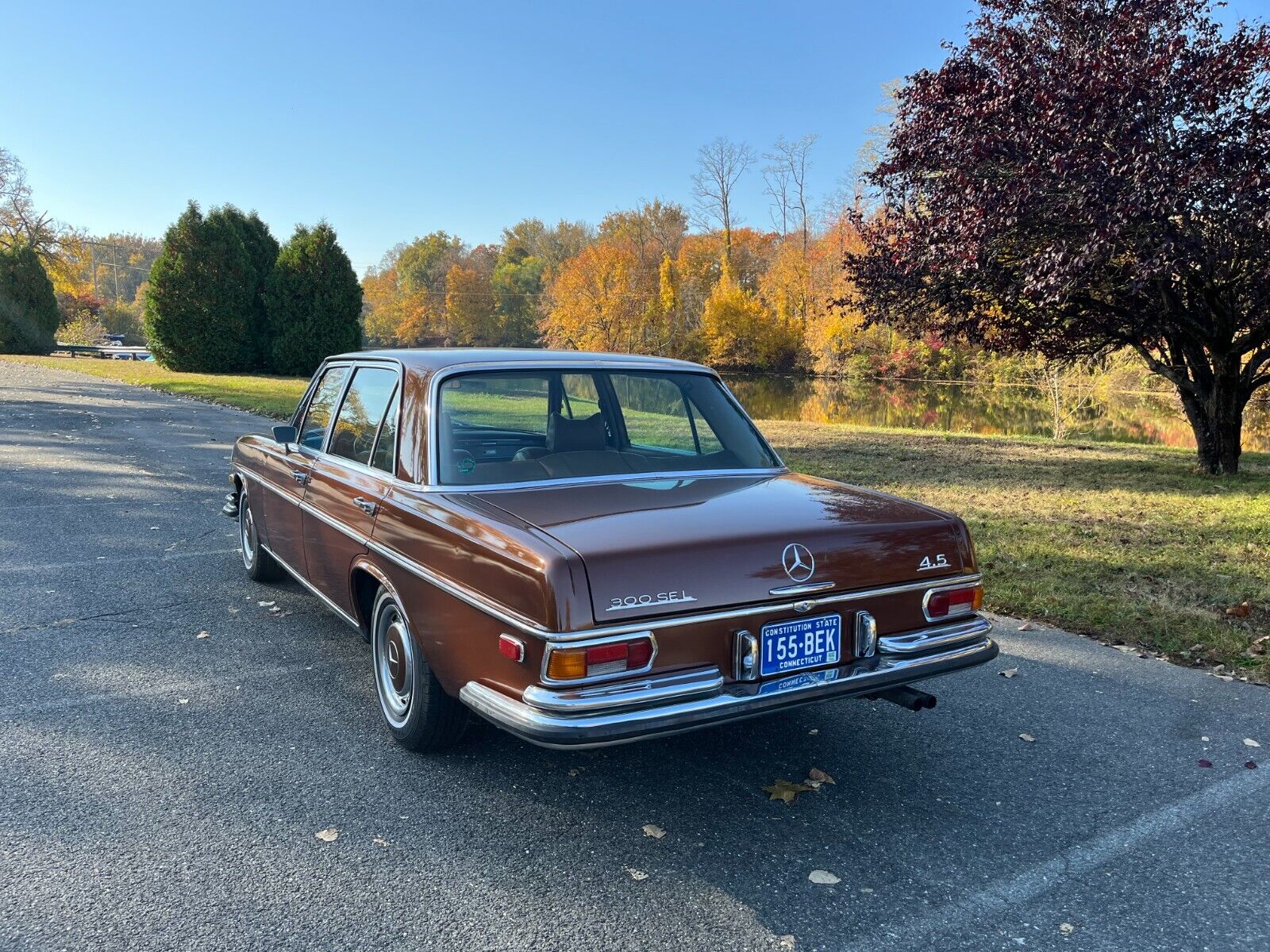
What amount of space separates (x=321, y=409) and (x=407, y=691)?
77.1 inches

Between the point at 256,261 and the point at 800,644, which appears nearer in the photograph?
the point at 800,644

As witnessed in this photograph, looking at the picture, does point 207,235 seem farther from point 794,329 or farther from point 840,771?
point 794,329

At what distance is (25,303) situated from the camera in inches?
1561

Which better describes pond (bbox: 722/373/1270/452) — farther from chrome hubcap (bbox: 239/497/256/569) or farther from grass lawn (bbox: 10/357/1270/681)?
chrome hubcap (bbox: 239/497/256/569)

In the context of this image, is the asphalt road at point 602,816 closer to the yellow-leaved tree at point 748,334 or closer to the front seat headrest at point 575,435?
the front seat headrest at point 575,435

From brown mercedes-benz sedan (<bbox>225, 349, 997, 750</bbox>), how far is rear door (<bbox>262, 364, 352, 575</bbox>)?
4cm

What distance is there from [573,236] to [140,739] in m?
84.8

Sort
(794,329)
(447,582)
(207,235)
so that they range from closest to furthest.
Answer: (447,582), (207,235), (794,329)

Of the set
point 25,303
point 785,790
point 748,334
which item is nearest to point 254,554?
point 785,790

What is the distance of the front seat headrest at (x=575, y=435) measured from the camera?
158 inches

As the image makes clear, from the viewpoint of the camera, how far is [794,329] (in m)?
57.1

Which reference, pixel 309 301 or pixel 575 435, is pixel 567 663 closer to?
pixel 575 435

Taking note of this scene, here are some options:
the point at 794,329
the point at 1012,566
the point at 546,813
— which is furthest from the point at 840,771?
the point at 794,329

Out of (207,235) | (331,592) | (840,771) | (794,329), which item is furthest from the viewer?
(794,329)
